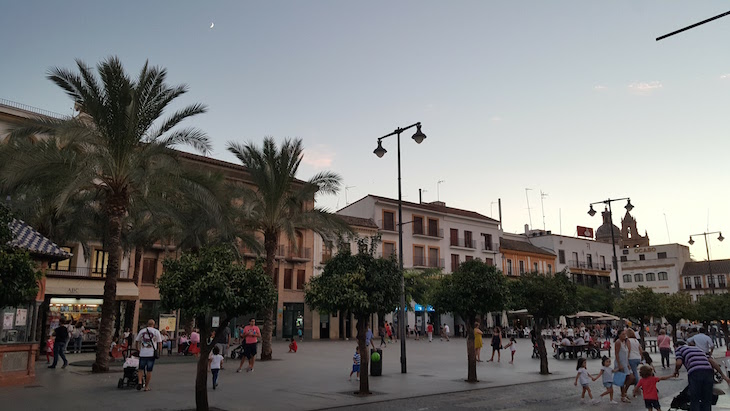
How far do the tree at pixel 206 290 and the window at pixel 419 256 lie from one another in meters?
41.3

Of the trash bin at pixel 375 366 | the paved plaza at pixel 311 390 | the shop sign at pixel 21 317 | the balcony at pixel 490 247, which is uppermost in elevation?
the balcony at pixel 490 247

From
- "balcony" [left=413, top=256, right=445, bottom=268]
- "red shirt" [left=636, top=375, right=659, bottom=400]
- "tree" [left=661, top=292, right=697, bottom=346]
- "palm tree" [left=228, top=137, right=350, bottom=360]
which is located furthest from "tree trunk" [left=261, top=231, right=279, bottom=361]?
"balcony" [left=413, top=256, right=445, bottom=268]

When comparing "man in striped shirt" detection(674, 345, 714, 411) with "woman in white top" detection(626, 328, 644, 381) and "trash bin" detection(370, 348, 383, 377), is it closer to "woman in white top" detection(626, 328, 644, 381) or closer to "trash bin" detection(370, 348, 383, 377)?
"woman in white top" detection(626, 328, 644, 381)

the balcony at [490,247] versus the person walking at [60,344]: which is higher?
the balcony at [490,247]

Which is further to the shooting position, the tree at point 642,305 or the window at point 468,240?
the window at point 468,240

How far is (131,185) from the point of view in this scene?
60.0 ft

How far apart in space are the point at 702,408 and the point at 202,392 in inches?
343

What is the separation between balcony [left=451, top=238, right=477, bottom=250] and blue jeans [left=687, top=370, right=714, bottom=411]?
46415 mm

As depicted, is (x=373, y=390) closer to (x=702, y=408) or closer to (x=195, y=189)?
(x=702, y=408)

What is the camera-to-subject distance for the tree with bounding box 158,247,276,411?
10.4 meters

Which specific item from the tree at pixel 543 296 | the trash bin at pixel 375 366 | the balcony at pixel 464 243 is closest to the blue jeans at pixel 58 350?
the trash bin at pixel 375 366

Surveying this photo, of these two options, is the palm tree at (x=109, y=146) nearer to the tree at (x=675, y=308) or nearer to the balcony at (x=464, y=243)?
the tree at (x=675, y=308)

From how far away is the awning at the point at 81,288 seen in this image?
2744 centimetres

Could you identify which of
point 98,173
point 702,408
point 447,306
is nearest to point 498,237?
point 447,306
